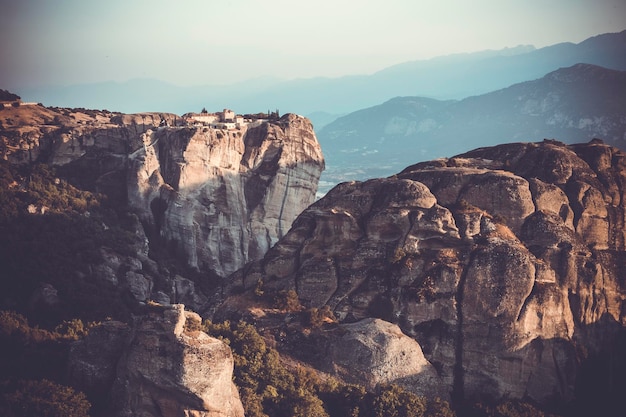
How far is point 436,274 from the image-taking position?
39375mm

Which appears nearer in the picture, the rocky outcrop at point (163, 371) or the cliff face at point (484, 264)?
the rocky outcrop at point (163, 371)

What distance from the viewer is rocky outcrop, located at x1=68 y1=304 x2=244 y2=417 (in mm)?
30625

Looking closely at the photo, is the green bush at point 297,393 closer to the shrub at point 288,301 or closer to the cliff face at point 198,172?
the shrub at point 288,301

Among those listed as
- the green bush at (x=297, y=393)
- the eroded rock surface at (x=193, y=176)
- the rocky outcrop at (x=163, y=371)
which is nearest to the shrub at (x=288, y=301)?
the green bush at (x=297, y=393)

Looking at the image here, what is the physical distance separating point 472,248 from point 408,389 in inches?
347

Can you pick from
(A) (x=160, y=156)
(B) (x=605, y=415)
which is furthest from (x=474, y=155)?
(A) (x=160, y=156)

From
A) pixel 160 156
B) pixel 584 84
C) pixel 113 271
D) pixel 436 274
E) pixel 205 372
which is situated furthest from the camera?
pixel 584 84

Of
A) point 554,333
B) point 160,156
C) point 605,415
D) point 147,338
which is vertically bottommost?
point 605,415

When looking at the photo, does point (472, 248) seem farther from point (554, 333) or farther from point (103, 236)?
point (103, 236)

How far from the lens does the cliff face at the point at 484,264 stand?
37406 mm

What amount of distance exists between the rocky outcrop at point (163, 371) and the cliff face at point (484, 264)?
29.1ft

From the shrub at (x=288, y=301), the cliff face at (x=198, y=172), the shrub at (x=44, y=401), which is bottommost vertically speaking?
the shrub at (x=44, y=401)

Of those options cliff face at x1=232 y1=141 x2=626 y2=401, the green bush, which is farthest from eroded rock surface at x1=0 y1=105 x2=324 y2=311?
the green bush

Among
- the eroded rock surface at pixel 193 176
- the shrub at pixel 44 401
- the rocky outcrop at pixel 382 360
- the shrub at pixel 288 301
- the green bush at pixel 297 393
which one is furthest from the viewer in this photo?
the eroded rock surface at pixel 193 176
